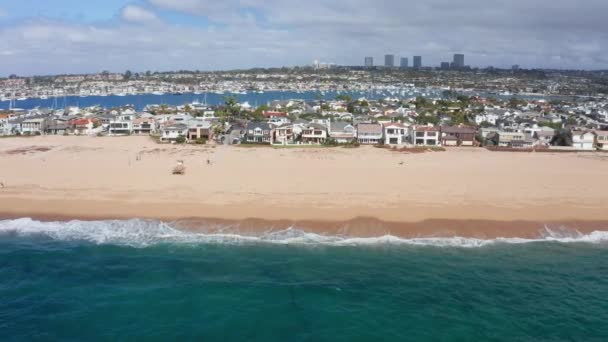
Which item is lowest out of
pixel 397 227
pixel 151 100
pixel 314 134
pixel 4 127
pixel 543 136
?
pixel 397 227

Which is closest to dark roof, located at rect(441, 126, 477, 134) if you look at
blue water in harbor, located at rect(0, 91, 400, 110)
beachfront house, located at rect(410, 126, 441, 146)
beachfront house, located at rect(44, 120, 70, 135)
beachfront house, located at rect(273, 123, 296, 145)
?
beachfront house, located at rect(410, 126, 441, 146)

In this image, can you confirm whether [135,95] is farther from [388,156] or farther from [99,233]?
[99,233]

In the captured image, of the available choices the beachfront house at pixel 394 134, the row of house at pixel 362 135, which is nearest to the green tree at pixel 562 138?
the row of house at pixel 362 135

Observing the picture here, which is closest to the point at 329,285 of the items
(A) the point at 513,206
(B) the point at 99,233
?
(B) the point at 99,233

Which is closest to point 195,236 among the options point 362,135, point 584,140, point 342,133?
point 342,133

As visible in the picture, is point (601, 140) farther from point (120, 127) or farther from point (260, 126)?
point (120, 127)

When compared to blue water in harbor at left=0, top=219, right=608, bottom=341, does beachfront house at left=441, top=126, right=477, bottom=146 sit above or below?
above

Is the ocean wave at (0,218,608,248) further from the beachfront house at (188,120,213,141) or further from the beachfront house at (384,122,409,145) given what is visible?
the beachfront house at (188,120,213,141)
